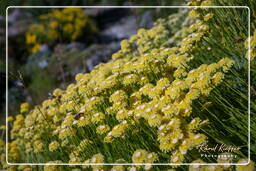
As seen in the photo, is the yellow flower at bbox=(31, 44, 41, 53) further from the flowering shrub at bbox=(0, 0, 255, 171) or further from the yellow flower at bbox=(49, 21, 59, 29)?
the flowering shrub at bbox=(0, 0, 255, 171)

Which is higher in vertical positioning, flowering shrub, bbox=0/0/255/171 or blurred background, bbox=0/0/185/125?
blurred background, bbox=0/0/185/125

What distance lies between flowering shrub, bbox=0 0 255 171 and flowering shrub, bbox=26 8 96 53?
3.38m

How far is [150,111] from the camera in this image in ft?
6.42

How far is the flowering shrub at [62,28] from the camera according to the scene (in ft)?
20.4

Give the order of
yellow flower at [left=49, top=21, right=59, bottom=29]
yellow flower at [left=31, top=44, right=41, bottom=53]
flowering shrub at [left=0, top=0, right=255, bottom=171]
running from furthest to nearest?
yellow flower at [left=31, top=44, right=41, bottom=53]
yellow flower at [left=49, top=21, right=59, bottom=29]
flowering shrub at [left=0, top=0, right=255, bottom=171]

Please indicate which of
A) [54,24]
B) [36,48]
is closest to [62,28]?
[54,24]

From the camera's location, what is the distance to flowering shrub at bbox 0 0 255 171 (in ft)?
6.15

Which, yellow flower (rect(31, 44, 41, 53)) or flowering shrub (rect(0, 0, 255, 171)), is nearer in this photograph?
flowering shrub (rect(0, 0, 255, 171))

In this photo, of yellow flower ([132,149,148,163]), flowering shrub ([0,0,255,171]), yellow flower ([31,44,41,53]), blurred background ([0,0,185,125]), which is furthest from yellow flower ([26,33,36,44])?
yellow flower ([132,149,148,163])

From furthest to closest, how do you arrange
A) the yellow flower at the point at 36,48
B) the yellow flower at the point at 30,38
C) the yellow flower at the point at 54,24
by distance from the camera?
the yellow flower at the point at 30,38, the yellow flower at the point at 36,48, the yellow flower at the point at 54,24

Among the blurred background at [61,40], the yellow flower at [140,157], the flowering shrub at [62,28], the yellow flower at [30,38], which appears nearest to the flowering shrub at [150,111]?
the yellow flower at [140,157]

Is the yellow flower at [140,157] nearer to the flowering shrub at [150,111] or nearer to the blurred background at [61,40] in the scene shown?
the flowering shrub at [150,111]

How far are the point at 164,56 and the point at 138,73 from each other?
197 millimetres

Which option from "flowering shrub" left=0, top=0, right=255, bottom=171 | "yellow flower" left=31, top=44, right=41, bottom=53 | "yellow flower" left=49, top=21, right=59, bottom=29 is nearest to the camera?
"flowering shrub" left=0, top=0, right=255, bottom=171
